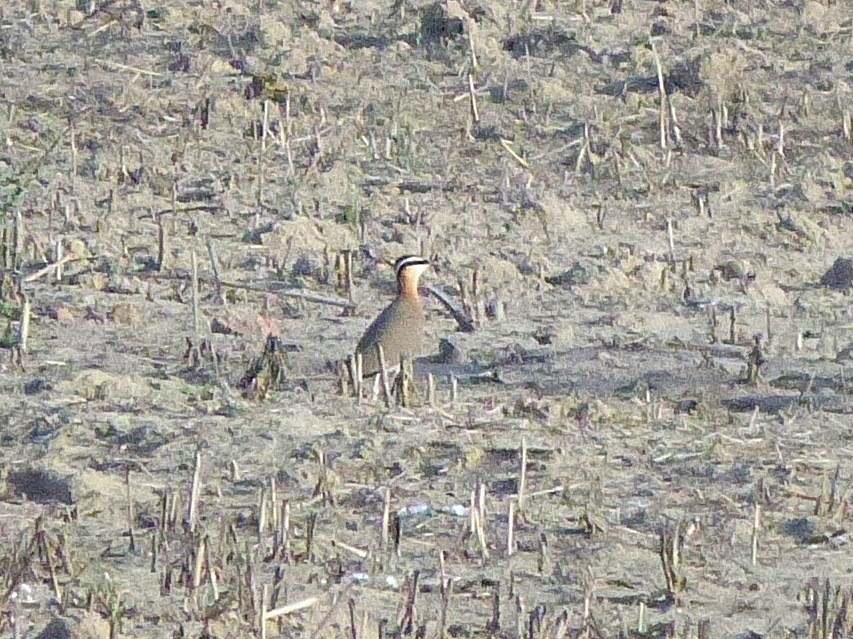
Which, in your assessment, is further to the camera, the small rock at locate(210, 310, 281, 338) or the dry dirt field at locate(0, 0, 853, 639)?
the small rock at locate(210, 310, 281, 338)

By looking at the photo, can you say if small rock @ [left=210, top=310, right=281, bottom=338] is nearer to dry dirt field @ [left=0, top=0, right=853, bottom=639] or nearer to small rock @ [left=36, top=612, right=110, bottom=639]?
dry dirt field @ [left=0, top=0, right=853, bottom=639]

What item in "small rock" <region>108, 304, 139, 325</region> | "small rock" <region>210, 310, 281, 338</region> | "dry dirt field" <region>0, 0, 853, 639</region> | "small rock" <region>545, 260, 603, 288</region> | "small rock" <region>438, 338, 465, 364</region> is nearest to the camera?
"dry dirt field" <region>0, 0, 853, 639</region>

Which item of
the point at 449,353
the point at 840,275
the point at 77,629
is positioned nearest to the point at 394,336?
the point at 449,353

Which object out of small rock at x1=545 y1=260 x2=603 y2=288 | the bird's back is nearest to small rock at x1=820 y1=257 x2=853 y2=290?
small rock at x1=545 y1=260 x2=603 y2=288

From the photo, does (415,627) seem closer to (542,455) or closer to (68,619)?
(68,619)

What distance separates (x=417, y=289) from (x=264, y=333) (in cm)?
70

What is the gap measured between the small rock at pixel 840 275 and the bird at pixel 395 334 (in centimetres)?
197

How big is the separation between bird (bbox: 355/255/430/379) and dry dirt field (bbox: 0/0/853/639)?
0.18 metres

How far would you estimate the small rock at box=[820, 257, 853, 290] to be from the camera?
10461 millimetres

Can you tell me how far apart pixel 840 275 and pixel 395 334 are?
8.06 ft

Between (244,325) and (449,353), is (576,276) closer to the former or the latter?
(449,353)

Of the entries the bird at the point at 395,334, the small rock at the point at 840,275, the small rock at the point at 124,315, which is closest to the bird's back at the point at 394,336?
the bird at the point at 395,334

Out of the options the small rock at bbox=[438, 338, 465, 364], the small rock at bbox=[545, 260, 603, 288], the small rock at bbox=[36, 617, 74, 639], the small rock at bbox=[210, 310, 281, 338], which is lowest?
the small rock at bbox=[36, 617, 74, 639]

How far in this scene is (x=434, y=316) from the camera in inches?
401
